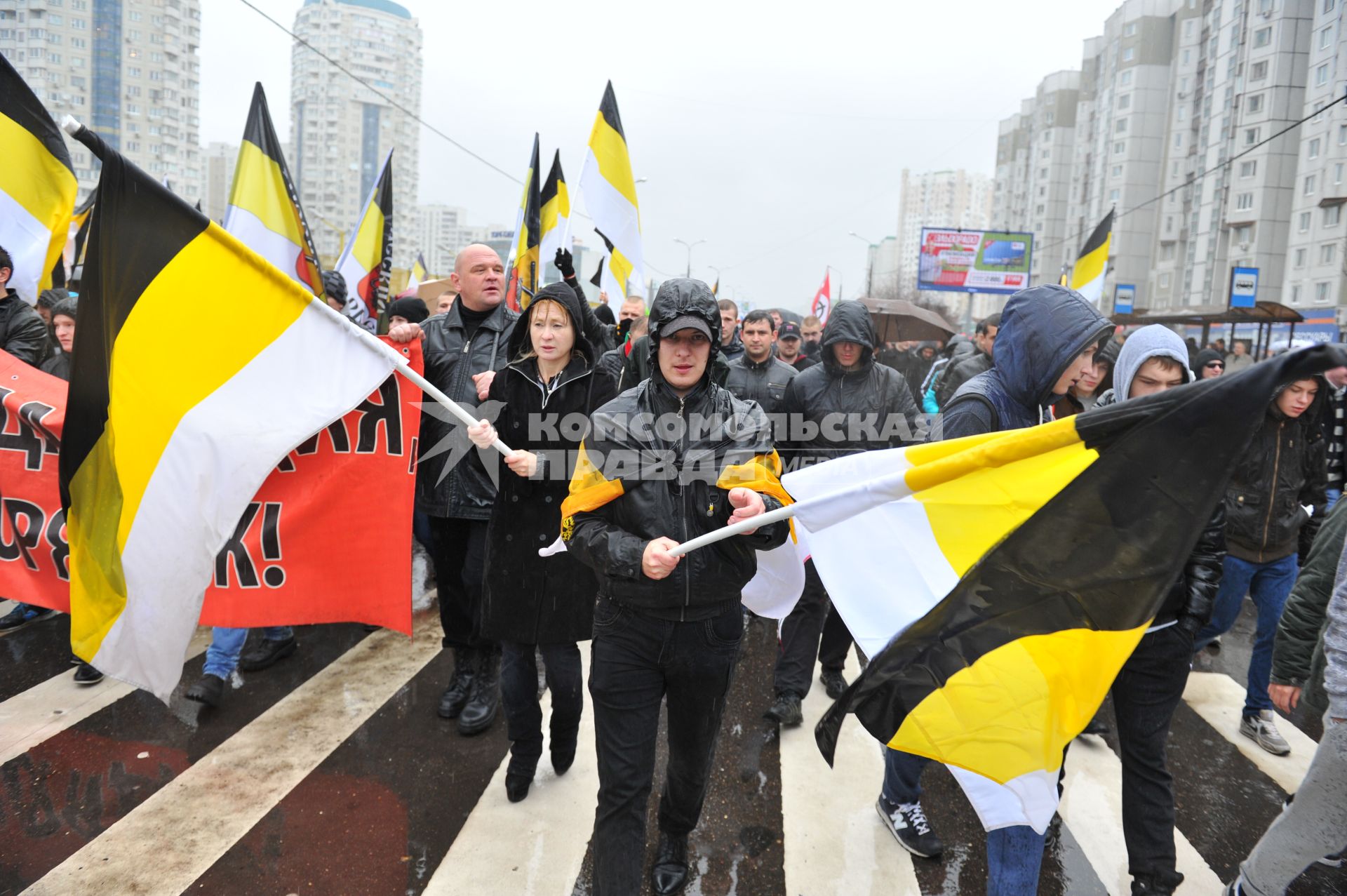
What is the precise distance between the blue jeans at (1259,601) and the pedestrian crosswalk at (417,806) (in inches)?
A: 12.0

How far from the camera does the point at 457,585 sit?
4.38 metres

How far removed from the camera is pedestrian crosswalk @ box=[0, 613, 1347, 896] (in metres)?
3.03

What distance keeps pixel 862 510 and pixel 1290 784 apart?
3.23 metres

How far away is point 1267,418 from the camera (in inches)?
163

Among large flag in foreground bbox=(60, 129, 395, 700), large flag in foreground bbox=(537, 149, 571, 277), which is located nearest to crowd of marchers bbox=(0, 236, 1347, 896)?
large flag in foreground bbox=(60, 129, 395, 700)

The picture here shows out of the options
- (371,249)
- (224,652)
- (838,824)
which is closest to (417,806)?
(224,652)

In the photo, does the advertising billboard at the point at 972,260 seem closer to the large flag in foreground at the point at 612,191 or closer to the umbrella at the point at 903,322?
the umbrella at the point at 903,322

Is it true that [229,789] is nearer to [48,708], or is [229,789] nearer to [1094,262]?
[48,708]

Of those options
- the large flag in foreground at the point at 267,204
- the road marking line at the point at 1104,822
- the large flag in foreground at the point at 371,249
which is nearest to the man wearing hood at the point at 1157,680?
the road marking line at the point at 1104,822

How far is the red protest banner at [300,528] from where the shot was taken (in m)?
3.52

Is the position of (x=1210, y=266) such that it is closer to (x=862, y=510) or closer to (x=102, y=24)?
(x=862, y=510)

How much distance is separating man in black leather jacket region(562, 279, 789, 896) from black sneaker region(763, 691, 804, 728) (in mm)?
1619

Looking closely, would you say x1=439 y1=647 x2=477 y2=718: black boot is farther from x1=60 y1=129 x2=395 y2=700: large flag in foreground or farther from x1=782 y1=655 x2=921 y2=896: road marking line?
x1=782 y1=655 x2=921 y2=896: road marking line

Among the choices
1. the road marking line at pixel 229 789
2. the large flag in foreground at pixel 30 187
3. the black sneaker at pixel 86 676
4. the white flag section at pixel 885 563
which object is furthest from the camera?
the black sneaker at pixel 86 676
